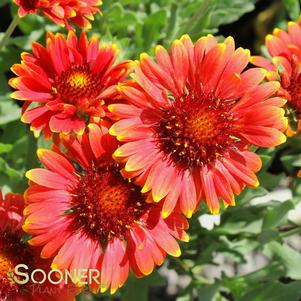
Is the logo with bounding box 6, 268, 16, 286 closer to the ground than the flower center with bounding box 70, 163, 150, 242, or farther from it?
closer to the ground

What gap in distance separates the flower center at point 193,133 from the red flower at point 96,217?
15cm

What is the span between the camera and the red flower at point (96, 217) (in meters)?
1.46

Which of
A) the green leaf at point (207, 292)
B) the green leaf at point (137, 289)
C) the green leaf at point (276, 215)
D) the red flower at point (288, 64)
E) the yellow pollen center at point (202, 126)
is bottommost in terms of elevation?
the green leaf at point (137, 289)

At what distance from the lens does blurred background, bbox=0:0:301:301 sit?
209 centimetres

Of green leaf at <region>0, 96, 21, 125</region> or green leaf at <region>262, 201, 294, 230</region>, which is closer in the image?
green leaf at <region>262, 201, 294, 230</region>

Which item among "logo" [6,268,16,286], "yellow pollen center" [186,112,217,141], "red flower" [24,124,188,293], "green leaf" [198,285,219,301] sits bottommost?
"green leaf" [198,285,219,301]

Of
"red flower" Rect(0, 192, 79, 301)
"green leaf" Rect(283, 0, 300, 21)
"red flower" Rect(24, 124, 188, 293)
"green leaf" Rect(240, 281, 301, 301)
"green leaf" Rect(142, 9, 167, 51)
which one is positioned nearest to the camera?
"red flower" Rect(24, 124, 188, 293)

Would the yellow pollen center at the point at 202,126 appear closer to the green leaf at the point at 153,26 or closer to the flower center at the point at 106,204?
the flower center at the point at 106,204

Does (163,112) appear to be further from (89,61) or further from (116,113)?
(89,61)

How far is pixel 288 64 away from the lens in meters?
1.80

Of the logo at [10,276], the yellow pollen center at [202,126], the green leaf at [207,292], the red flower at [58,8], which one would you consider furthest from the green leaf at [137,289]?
the red flower at [58,8]

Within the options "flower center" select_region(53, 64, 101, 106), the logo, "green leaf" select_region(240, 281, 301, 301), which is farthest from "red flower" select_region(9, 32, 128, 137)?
"green leaf" select_region(240, 281, 301, 301)

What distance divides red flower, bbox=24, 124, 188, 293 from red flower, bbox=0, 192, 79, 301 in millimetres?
146

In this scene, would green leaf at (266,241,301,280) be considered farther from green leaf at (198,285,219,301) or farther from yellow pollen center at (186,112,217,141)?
yellow pollen center at (186,112,217,141)
